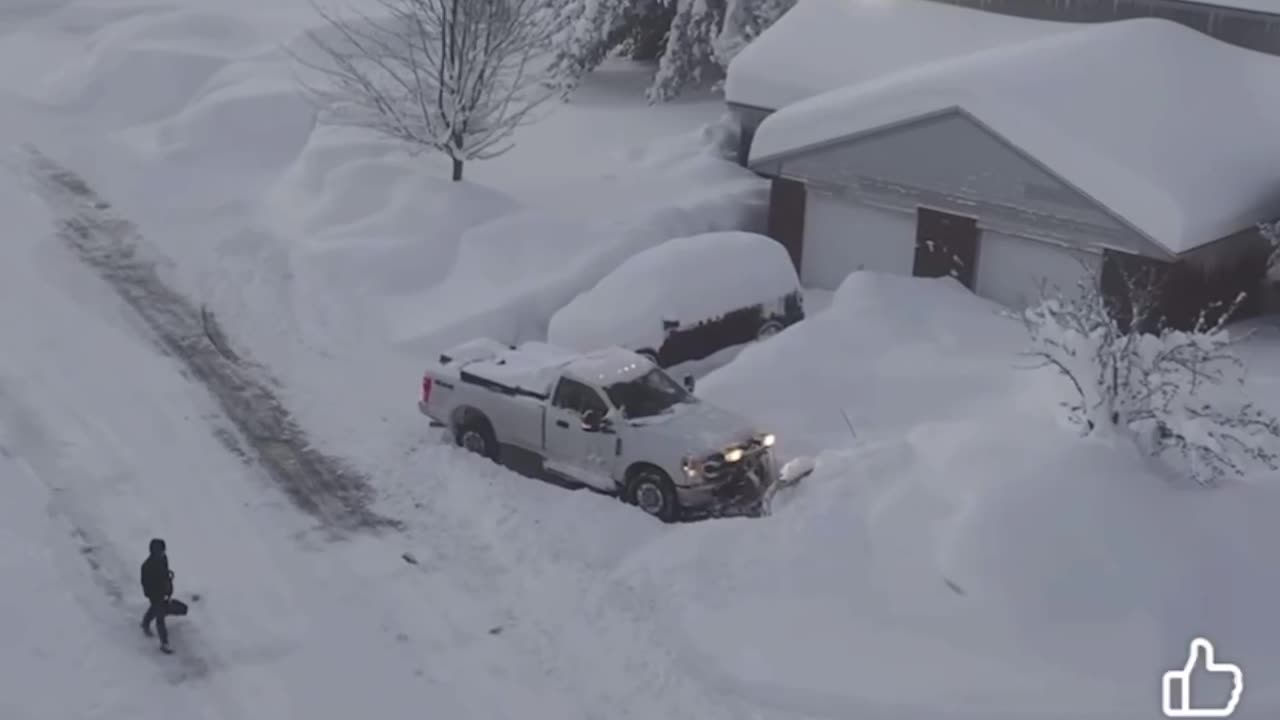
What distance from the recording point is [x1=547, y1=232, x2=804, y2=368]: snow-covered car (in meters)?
23.5

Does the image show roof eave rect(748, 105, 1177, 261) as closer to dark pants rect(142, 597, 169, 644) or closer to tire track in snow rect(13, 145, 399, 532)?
tire track in snow rect(13, 145, 399, 532)

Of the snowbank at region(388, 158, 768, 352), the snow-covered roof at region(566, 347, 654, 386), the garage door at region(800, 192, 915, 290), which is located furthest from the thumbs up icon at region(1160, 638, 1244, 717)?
the garage door at region(800, 192, 915, 290)

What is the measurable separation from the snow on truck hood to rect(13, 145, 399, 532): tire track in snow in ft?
10.9

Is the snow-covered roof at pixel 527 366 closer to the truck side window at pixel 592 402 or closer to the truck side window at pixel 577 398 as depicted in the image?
the truck side window at pixel 577 398

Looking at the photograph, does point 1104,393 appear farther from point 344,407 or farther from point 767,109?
point 767,109

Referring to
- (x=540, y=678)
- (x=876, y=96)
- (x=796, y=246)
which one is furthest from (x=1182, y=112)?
(x=540, y=678)

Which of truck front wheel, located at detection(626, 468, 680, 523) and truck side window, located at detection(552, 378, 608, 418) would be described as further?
truck side window, located at detection(552, 378, 608, 418)

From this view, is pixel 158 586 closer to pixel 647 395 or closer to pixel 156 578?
pixel 156 578

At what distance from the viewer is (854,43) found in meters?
31.8

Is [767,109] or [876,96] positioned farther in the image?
[767,109]

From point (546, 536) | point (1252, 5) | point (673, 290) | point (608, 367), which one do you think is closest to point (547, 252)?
point (673, 290)

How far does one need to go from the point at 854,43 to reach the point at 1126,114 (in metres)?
7.09

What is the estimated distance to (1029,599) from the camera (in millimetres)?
16219

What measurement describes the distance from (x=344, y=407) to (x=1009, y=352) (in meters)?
9.45
